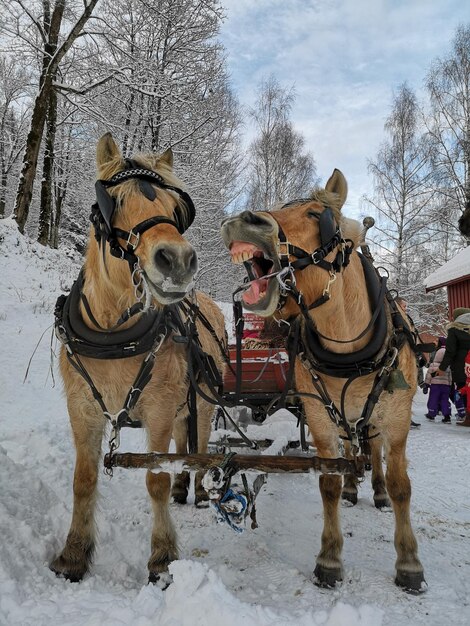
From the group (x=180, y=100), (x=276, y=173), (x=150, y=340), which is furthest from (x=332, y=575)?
(x=276, y=173)

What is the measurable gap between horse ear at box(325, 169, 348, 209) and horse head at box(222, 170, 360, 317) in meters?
0.06

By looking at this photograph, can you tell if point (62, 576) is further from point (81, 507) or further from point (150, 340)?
point (150, 340)

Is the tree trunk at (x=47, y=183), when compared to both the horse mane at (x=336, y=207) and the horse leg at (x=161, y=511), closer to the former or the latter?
the horse leg at (x=161, y=511)

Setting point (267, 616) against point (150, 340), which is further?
point (150, 340)

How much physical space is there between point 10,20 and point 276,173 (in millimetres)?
11863

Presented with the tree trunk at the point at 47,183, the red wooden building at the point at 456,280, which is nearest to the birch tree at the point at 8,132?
the tree trunk at the point at 47,183

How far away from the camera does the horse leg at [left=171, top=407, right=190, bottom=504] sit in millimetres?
3867

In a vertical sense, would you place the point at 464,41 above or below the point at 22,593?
above

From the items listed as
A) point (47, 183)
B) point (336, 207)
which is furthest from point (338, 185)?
point (47, 183)

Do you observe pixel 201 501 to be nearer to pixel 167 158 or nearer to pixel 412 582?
pixel 412 582

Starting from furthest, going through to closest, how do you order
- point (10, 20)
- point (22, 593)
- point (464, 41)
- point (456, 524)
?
point (464, 41) < point (10, 20) < point (456, 524) < point (22, 593)

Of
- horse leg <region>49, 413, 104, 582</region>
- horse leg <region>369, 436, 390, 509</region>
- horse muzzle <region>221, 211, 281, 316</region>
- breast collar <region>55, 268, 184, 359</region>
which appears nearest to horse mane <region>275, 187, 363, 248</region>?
horse muzzle <region>221, 211, 281, 316</region>

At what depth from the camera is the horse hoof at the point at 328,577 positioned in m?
2.53

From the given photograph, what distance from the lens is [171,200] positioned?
234 centimetres
